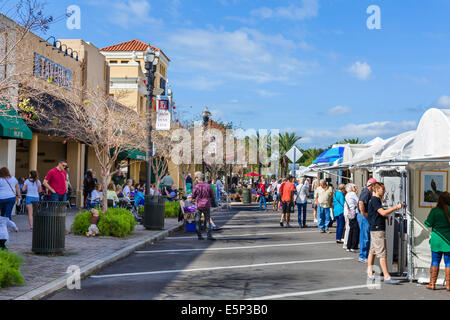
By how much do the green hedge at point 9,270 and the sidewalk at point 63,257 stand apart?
13 centimetres

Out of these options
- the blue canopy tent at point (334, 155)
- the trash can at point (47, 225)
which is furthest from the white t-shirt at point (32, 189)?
the blue canopy tent at point (334, 155)

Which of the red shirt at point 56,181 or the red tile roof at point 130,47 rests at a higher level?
the red tile roof at point 130,47

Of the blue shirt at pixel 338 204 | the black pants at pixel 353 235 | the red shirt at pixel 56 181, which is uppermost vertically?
the red shirt at pixel 56 181

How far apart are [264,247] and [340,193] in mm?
2787

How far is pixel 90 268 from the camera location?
9.55 metres

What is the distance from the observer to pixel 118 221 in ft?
47.4

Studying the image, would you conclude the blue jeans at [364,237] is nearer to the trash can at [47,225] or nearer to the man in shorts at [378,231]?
the man in shorts at [378,231]

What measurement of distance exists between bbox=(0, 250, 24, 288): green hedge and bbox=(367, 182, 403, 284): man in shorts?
576cm

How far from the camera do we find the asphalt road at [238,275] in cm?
793

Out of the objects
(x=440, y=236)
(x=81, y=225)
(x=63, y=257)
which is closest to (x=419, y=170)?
(x=440, y=236)

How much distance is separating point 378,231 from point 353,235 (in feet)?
13.0

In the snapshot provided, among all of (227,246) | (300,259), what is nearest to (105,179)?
(227,246)

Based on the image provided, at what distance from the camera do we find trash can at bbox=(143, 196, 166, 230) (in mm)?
17031

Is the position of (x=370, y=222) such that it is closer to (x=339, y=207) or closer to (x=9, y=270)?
(x=339, y=207)
